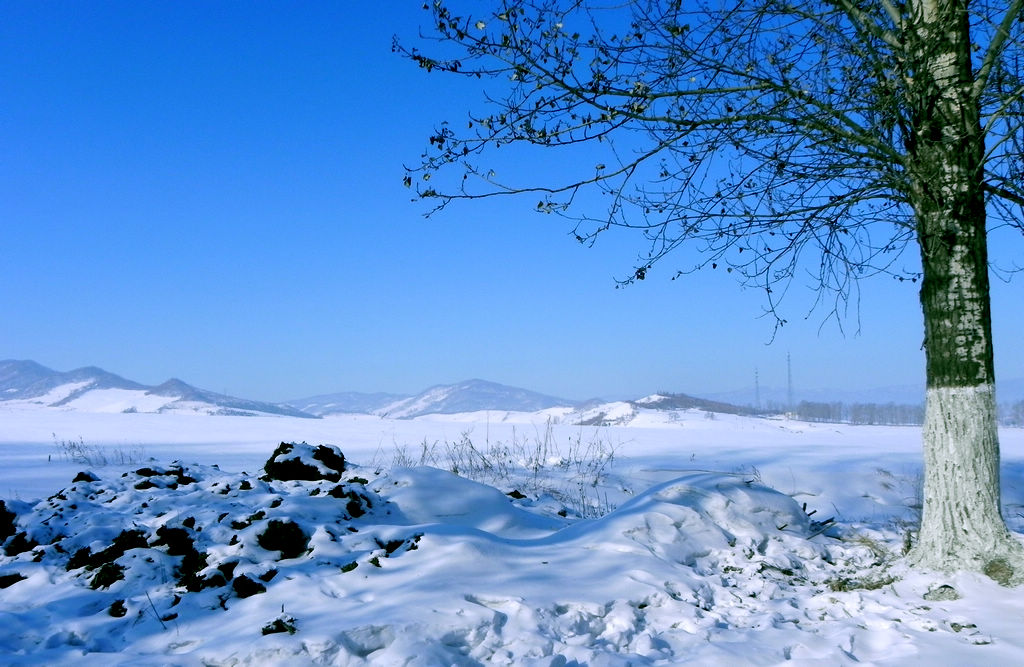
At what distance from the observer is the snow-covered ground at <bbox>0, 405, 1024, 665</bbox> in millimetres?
3025

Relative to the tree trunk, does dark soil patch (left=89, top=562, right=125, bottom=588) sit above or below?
below

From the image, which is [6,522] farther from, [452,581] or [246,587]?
[452,581]

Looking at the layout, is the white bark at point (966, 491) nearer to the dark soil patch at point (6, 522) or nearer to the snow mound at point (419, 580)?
the snow mound at point (419, 580)

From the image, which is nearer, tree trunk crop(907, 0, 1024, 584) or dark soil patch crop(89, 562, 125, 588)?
dark soil patch crop(89, 562, 125, 588)

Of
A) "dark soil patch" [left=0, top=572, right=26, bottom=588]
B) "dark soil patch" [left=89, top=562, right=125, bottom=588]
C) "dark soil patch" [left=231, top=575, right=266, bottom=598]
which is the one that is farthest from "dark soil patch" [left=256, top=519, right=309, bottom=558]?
"dark soil patch" [left=0, top=572, right=26, bottom=588]

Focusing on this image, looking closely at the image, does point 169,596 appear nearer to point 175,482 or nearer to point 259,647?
point 259,647

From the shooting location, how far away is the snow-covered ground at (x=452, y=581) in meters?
3.03

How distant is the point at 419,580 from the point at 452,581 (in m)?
0.18

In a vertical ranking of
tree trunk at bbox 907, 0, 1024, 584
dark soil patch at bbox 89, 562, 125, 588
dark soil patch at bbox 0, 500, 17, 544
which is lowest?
dark soil patch at bbox 89, 562, 125, 588

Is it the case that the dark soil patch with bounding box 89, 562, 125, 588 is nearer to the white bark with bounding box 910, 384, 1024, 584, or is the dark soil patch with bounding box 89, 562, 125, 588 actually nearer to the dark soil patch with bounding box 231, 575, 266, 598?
the dark soil patch with bounding box 231, 575, 266, 598

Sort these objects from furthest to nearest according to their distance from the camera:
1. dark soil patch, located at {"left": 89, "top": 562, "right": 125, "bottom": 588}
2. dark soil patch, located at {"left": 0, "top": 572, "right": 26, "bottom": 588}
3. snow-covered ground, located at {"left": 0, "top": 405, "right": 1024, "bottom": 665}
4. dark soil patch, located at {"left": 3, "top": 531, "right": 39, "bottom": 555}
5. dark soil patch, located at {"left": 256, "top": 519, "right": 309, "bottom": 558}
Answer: dark soil patch, located at {"left": 3, "top": 531, "right": 39, "bottom": 555} < dark soil patch, located at {"left": 256, "top": 519, "right": 309, "bottom": 558} < dark soil patch, located at {"left": 0, "top": 572, "right": 26, "bottom": 588} < dark soil patch, located at {"left": 89, "top": 562, "right": 125, "bottom": 588} < snow-covered ground, located at {"left": 0, "top": 405, "right": 1024, "bottom": 665}

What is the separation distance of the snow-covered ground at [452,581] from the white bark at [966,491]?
0.22 meters

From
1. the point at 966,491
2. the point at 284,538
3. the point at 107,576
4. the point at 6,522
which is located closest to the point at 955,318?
the point at 966,491

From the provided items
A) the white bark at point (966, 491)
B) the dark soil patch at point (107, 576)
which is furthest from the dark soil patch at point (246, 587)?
the white bark at point (966, 491)
